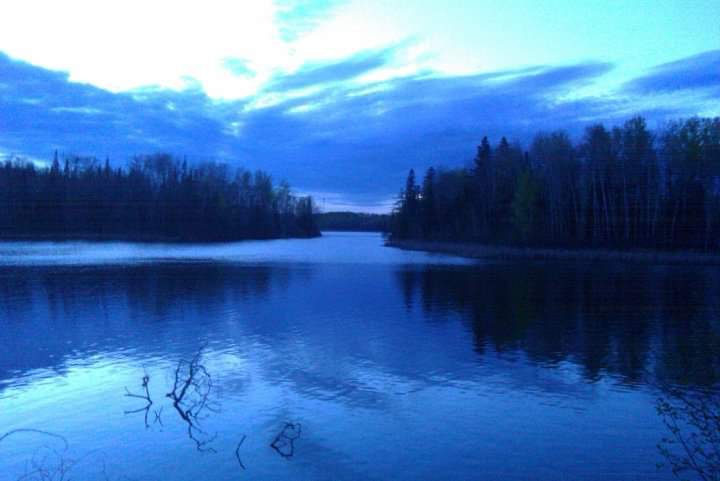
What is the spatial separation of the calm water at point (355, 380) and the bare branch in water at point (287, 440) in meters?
0.12

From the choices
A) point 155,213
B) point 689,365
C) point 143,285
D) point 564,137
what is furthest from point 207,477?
point 155,213

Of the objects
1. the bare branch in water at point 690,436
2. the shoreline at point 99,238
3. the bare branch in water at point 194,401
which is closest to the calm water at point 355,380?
the bare branch in water at point 194,401

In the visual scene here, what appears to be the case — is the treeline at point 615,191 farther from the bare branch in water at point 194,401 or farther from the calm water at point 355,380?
the bare branch in water at point 194,401

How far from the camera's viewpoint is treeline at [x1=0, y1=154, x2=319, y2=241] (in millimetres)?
97500

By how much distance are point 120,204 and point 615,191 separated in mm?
78649

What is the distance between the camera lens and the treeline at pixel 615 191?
55.2m

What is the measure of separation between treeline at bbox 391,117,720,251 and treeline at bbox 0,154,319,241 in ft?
184

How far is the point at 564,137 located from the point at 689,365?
185ft

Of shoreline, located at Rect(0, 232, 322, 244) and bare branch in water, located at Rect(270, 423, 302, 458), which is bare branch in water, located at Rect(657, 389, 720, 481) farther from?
shoreline, located at Rect(0, 232, 322, 244)

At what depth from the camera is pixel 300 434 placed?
956 cm

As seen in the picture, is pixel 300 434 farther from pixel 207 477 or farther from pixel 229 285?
pixel 229 285

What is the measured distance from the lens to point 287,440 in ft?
30.6

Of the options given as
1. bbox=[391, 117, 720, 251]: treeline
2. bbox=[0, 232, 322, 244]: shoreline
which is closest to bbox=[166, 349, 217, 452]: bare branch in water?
bbox=[391, 117, 720, 251]: treeline

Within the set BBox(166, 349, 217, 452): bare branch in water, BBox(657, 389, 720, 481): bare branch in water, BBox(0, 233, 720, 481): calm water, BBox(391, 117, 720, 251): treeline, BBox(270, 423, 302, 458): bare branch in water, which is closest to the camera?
BBox(657, 389, 720, 481): bare branch in water
